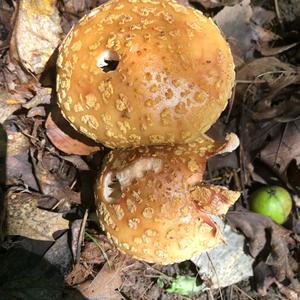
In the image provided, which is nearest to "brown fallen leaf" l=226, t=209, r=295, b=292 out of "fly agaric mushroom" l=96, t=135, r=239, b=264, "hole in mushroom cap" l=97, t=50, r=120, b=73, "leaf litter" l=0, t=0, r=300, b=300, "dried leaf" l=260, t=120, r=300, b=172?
"leaf litter" l=0, t=0, r=300, b=300

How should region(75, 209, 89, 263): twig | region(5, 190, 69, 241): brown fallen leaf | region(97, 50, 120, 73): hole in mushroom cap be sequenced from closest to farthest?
region(97, 50, 120, 73): hole in mushroom cap
region(5, 190, 69, 241): brown fallen leaf
region(75, 209, 89, 263): twig

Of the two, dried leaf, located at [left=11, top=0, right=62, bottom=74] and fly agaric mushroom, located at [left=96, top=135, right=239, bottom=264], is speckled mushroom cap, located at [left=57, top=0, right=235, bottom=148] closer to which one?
fly agaric mushroom, located at [left=96, top=135, right=239, bottom=264]

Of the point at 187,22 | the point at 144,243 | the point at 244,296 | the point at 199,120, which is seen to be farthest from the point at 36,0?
the point at 244,296

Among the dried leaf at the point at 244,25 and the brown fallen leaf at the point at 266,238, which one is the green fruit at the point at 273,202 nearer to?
the brown fallen leaf at the point at 266,238

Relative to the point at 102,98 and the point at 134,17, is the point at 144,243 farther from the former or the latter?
the point at 134,17

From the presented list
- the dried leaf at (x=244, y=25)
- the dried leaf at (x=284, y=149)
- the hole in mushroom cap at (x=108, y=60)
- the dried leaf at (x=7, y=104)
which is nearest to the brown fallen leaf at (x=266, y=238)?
the dried leaf at (x=284, y=149)

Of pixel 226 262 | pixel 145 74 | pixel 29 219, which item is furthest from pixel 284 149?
pixel 29 219
